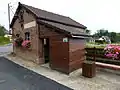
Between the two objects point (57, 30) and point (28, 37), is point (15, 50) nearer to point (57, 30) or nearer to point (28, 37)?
point (28, 37)

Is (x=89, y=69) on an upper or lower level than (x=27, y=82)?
upper

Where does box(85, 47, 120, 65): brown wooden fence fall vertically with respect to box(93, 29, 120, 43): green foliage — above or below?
below

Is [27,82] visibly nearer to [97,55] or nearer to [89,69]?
[89,69]

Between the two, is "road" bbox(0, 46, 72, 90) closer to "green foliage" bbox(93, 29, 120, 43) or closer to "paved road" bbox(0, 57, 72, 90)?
"paved road" bbox(0, 57, 72, 90)

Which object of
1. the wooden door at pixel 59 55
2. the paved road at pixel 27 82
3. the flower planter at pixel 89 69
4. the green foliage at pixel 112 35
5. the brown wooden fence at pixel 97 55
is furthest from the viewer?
the green foliage at pixel 112 35

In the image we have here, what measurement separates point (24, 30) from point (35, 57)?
10.7ft

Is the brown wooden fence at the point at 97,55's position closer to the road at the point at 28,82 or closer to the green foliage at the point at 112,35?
the road at the point at 28,82

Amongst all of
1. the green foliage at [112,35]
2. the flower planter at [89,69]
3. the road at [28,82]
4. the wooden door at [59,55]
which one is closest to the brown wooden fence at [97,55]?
the flower planter at [89,69]

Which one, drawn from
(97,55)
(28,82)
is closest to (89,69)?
(97,55)

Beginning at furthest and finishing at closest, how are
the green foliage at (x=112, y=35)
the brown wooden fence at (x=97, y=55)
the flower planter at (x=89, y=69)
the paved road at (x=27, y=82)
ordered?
1. the green foliage at (x=112, y=35)
2. the brown wooden fence at (x=97, y=55)
3. the flower planter at (x=89, y=69)
4. the paved road at (x=27, y=82)

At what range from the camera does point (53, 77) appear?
7766 mm

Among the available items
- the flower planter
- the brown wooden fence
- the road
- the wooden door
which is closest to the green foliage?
the brown wooden fence

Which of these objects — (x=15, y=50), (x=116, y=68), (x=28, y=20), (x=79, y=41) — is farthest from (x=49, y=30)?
(x=15, y=50)

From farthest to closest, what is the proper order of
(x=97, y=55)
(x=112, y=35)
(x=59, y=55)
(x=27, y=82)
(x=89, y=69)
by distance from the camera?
(x=112, y=35)
(x=97, y=55)
(x=59, y=55)
(x=89, y=69)
(x=27, y=82)
